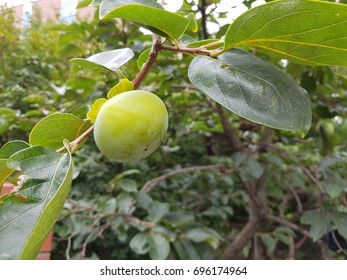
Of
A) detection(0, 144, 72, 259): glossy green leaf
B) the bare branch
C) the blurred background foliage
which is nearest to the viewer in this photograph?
detection(0, 144, 72, 259): glossy green leaf

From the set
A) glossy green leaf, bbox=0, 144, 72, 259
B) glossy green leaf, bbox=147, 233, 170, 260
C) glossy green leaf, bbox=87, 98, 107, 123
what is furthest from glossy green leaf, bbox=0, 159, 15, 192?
glossy green leaf, bbox=147, 233, 170, 260

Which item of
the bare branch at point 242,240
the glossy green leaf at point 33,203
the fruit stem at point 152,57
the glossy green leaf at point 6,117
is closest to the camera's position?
the glossy green leaf at point 33,203

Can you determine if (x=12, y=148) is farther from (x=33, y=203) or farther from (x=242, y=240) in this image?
(x=242, y=240)

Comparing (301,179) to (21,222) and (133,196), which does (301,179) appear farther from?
(21,222)

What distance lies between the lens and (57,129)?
650mm

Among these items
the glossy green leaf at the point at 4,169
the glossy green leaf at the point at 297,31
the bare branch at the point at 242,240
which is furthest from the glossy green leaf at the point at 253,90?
the bare branch at the point at 242,240

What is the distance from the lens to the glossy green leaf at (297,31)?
46cm

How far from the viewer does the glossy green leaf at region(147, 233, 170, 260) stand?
123cm

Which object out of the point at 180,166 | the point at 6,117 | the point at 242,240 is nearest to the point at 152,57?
the point at 6,117

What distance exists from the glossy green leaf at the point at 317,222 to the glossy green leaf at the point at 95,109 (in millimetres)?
881

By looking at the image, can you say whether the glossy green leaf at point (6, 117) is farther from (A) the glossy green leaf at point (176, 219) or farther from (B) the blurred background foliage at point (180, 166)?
(A) the glossy green leaf at point (176, 219)

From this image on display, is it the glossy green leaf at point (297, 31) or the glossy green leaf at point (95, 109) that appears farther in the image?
the glossy green leaf at point (95, 109)

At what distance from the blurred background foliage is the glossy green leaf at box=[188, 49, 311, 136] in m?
0.33

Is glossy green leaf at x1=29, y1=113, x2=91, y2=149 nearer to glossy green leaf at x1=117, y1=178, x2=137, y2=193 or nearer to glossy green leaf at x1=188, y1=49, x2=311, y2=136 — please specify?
glossy green leaf at x1=188, y1=49, x2=311, y2=136
